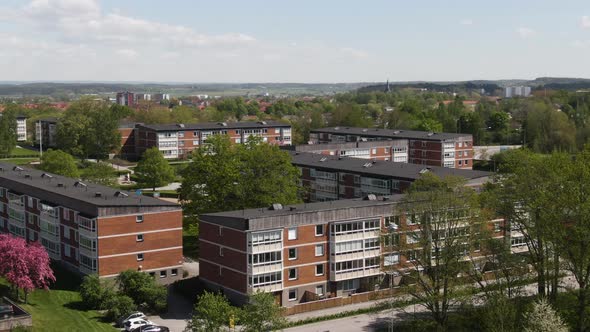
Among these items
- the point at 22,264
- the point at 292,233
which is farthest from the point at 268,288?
the point at 22,264

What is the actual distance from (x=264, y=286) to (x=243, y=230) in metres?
3.95

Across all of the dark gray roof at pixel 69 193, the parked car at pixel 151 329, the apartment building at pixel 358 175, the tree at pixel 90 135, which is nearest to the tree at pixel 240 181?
the dark gray roof at pixel 69 193

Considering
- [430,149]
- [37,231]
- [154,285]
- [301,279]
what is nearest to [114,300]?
[154,285]

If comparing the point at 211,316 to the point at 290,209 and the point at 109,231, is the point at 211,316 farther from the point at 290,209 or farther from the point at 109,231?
the point at 109,231

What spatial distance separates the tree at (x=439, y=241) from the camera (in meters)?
43.1

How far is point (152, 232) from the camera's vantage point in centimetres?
5331

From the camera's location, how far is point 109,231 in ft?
170

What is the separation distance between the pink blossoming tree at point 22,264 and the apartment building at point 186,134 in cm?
7794

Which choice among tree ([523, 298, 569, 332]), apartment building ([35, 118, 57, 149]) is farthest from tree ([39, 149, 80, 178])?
tree ([523, 298, 569, 332])

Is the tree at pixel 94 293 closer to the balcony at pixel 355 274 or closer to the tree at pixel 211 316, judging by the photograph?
the tree at pixel 211 316

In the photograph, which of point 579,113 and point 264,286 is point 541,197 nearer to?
point 264,286

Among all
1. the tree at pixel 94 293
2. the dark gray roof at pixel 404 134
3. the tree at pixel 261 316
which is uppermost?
the dark gray roof at pixel 404 134

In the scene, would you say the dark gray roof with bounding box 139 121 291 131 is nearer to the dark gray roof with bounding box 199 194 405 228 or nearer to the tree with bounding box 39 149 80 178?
the tree with bounding box 39 149 80 178

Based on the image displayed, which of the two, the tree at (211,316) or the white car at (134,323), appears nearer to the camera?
the tree at (211,316)
